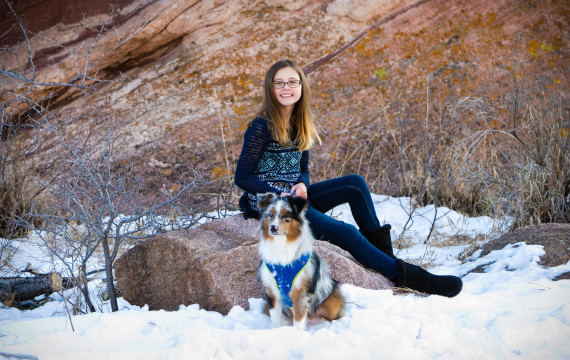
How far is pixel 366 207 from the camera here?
12.3ft

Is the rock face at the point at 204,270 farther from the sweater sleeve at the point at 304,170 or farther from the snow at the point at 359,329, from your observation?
the sweater sleeve at the point at 304,170

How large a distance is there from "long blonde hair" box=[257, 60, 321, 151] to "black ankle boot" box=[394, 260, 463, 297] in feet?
4.24

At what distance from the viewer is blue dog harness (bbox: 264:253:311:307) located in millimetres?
2807

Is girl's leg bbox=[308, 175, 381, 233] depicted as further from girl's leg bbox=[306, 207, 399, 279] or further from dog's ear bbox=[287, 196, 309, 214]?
dog's ear bbox=[287, 196, 309, 214]

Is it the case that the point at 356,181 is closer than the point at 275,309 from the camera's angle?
No

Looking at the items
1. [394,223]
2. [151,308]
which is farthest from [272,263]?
[394,223]

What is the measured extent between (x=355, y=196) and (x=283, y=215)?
1.15 meters

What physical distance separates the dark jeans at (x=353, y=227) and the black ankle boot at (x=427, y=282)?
0.24 feet

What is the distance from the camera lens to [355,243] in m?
3.49

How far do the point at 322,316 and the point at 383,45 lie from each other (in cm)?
541

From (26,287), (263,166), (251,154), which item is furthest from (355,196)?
(26,287)

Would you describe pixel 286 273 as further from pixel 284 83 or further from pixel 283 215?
pixel 284 83

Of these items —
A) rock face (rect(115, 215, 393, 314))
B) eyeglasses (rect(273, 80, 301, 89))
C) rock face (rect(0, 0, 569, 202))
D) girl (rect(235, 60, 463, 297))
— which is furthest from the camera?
rock face (rect(0, 0, 569, 202))

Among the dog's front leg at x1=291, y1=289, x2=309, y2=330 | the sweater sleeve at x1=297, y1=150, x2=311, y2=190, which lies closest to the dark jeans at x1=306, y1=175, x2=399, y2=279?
the sweater sleeve at x1=297, y1=150, x2=311, y2=190
